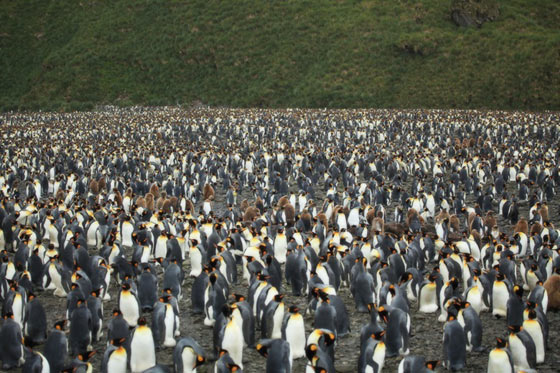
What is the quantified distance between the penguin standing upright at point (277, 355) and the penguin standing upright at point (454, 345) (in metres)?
1.93

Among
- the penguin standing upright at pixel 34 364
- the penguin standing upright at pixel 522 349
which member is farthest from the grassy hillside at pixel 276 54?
the penguin standing upright at pixel 34 364

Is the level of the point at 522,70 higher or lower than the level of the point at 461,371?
higher

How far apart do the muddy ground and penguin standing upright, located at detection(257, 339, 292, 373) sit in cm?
83

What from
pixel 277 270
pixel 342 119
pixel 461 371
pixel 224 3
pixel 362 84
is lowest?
pixel 461 371

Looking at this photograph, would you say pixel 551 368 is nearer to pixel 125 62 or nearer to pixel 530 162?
pixel 530 162

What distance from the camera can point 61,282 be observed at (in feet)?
29.5

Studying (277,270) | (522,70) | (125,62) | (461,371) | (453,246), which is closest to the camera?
(461,371)

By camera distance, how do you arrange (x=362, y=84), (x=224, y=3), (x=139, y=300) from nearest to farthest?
(x=139, y=300), (x=362, y=84), (x=224, y=3)

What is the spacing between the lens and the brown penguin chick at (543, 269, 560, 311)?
7928mm

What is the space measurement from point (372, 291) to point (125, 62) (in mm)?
54323

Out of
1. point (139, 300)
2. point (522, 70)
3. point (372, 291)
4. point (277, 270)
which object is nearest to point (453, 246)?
point (372, 291)

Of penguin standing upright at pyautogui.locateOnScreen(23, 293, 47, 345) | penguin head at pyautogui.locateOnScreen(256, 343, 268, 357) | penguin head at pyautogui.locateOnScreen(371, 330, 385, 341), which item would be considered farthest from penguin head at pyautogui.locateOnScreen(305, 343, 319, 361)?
penguin standing upright at pyautogui.locateOnScreen(23, 293, 47, 345)

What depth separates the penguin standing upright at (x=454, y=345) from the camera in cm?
632

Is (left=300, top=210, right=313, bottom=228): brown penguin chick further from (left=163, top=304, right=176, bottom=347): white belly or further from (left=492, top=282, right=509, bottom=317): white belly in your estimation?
(left=163, top=304, right=176, bottom=347): white belly
